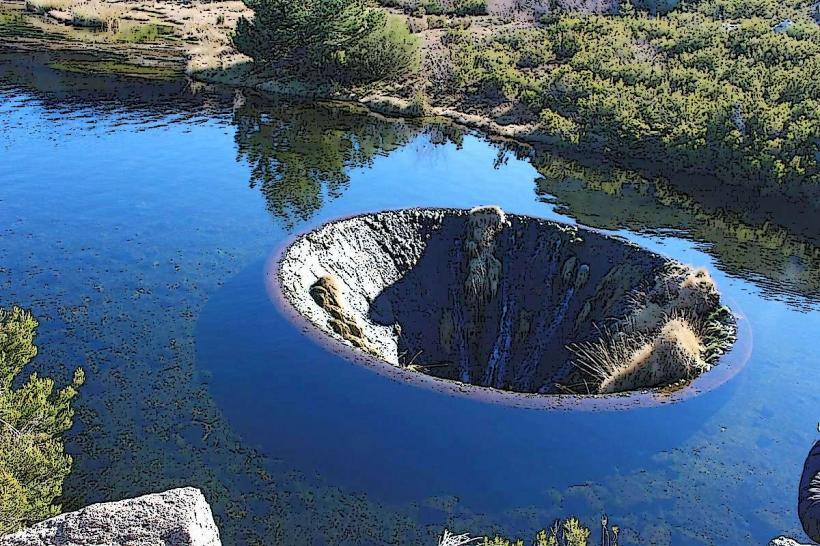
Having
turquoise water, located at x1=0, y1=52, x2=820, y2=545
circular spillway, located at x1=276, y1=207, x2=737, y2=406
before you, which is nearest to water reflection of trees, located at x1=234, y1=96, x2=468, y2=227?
turquoise water, located at x1=0, y1=52, x2=820, y2=545

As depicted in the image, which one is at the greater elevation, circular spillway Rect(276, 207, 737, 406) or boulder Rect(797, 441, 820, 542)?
boulder Rect(797, 441, 820, 542)

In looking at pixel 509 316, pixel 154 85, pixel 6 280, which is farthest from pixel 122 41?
pixel 509 316

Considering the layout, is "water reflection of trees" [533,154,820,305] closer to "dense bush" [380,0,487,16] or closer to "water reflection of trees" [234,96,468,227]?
"water reflection of trees" [234,96,468,227]

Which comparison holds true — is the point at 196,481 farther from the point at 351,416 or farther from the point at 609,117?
the point at 609,117

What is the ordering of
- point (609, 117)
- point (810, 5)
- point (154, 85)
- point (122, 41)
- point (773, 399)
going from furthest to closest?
1. point (122, 41)
2. point (810, 5)
3. point (154, 85)
4. point (609, 117)
5. point (773, 399)

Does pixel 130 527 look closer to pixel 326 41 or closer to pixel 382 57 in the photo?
pixel 326 41

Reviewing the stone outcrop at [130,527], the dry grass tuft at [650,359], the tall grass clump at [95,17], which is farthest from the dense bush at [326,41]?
the stone outcrop at [130,527]

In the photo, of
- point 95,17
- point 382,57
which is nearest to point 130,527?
point 382,57
